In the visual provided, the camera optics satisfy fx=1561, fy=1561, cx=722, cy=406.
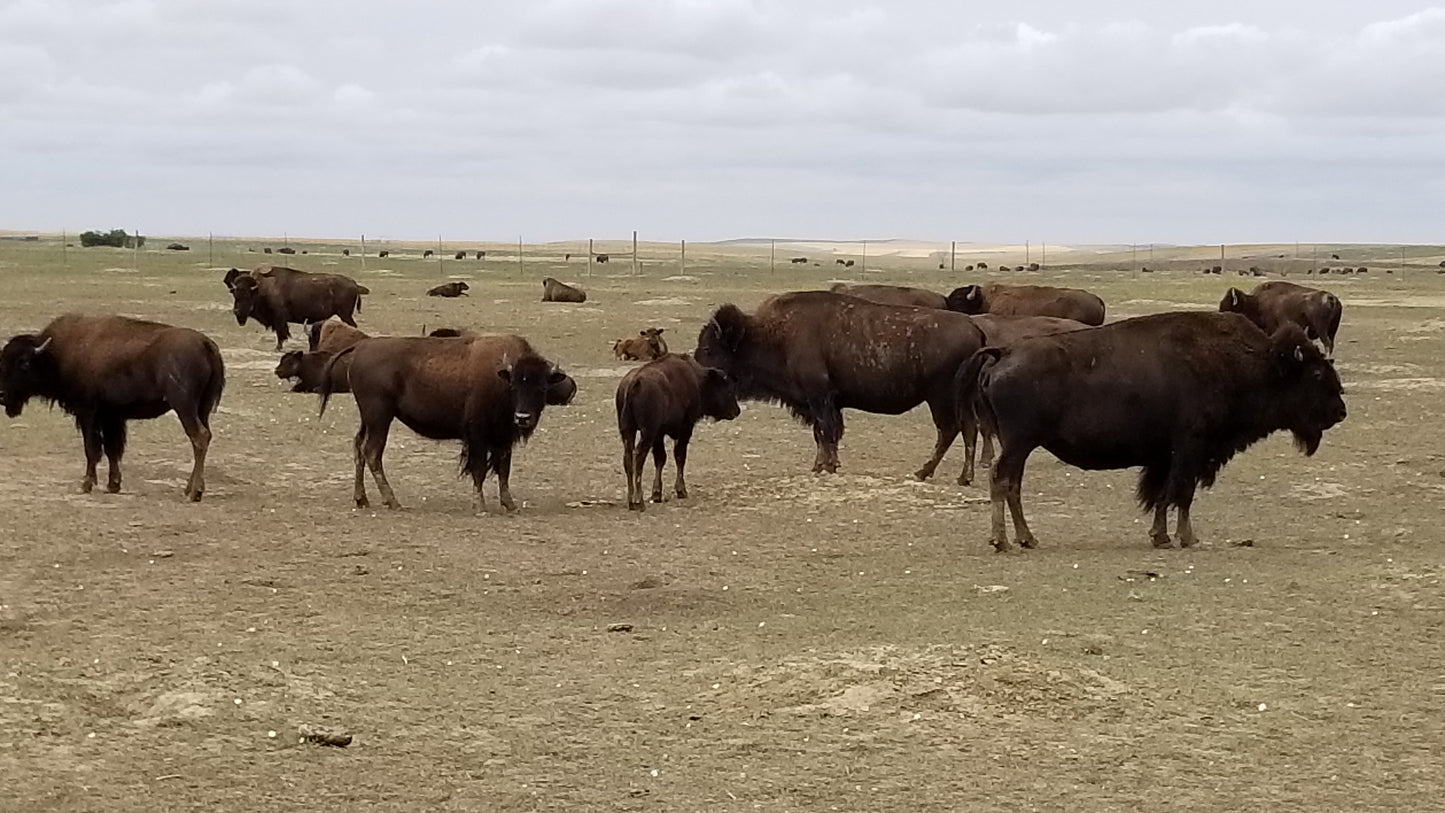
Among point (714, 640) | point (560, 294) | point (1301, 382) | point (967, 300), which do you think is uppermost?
point (967, 300)

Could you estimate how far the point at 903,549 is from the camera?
11.8 meters

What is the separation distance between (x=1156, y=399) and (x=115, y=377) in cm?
876

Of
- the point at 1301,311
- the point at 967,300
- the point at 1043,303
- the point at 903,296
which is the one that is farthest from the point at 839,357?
the point at 1301,311

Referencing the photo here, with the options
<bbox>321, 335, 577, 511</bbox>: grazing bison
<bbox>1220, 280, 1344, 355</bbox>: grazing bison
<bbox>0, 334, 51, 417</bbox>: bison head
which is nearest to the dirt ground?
<bbox>321, 335, 577, 511</bbox>: grazing bison

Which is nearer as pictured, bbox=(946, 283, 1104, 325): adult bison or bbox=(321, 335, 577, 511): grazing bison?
bbox=(321, 335, 577, 511): grazing bison

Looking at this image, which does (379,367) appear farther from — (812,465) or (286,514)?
(812,465)

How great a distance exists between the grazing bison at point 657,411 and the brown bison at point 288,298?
16522mm

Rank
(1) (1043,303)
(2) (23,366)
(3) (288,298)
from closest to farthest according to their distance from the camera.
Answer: (2) (23,366)
(1) (1043,303)
(3) (288,298)

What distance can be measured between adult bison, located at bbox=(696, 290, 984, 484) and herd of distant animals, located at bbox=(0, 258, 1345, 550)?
0.02m

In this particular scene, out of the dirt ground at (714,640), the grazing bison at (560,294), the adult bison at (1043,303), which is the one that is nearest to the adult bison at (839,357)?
the dirt ground at (714,640)

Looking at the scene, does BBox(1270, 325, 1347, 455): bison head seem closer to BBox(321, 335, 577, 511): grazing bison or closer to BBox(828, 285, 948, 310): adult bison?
BBox(321, 335, 577, 511): grazing bison

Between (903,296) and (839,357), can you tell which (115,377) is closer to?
(839,357)

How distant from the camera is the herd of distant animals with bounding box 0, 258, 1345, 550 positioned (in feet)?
38.1

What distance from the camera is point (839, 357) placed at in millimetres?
15906
